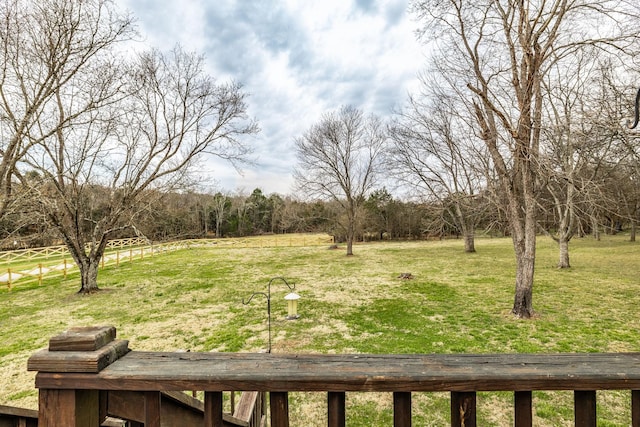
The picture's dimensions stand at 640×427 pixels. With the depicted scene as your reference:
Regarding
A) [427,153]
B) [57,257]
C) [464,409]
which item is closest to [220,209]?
[57,257]

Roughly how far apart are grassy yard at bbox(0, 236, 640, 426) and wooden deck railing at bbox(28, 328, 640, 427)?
3038 millimetres

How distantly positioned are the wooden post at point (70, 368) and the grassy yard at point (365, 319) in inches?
126

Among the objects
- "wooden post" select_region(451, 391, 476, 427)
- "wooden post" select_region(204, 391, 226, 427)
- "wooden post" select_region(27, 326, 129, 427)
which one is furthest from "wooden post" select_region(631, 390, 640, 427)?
"wooden post" select_region(27, 326, 129, 427)

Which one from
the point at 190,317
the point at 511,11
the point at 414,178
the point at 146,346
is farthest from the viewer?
the point at 414,178

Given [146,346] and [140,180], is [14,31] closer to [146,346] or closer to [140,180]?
[140,180]

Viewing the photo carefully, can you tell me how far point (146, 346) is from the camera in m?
5.39

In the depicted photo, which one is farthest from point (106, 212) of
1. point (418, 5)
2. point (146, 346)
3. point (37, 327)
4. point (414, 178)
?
point (414, 178)

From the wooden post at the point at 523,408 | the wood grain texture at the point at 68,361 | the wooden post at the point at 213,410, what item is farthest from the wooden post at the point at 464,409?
the wood grain texture at the point at 68,361

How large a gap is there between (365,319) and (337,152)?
13.8 m

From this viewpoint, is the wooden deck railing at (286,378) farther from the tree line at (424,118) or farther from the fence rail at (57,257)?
the fence rail at (57,257)

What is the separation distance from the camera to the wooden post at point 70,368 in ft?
2.46

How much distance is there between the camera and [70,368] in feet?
2.46

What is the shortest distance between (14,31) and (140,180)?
4.63 metres

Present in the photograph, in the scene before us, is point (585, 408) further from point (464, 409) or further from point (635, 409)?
point (464, 409)
